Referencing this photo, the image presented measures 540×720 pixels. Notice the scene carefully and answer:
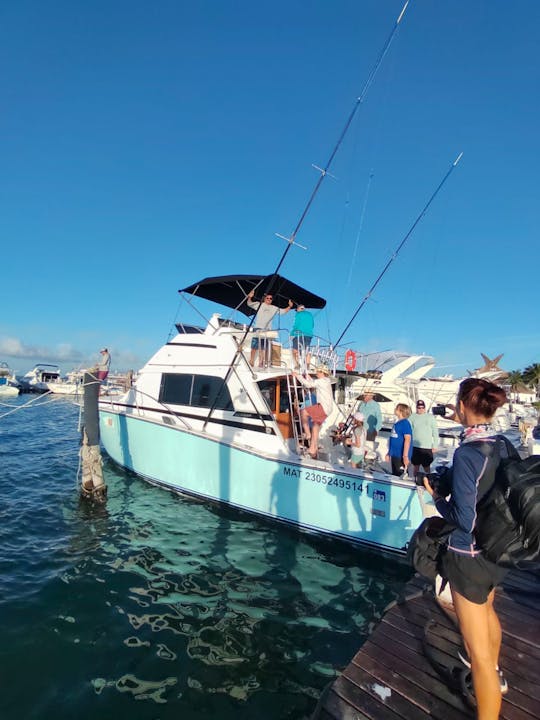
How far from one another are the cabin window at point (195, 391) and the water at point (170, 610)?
2.32 meters

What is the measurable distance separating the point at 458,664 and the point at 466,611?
1112mm

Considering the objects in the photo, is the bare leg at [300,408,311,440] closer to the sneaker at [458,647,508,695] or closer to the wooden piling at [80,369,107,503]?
the wooden piling at [80,369,107,503]

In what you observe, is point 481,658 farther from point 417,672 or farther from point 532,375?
point 532,375

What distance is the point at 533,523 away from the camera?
6.42ft

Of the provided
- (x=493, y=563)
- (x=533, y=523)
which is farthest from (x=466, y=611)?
(x=533, y=523)

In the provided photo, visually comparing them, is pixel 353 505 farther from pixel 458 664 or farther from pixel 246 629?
pixel 458 664

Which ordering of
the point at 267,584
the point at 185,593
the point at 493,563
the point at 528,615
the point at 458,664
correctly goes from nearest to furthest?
the point at 493,563, the point at 458,664, the point at 528,615, the point at 185,593, the point at 267,584

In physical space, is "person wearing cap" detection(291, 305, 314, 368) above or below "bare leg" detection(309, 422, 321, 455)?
above

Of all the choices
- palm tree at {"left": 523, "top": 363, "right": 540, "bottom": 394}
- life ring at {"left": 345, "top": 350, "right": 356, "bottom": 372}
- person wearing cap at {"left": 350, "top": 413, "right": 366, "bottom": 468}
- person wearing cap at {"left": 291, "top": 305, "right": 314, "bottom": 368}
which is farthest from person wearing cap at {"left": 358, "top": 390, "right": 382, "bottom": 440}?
palm tree at {"left": 523, "top": 363, "right": 540, "bottom": 394}

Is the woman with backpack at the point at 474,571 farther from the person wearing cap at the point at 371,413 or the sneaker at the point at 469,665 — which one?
the person wearing cap at the point at 371,413

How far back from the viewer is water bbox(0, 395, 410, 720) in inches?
134

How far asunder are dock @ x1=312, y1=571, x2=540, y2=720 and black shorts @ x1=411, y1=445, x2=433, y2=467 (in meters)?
3.24

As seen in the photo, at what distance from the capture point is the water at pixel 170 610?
3400 millimetres

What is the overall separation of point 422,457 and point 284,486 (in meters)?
2.60
